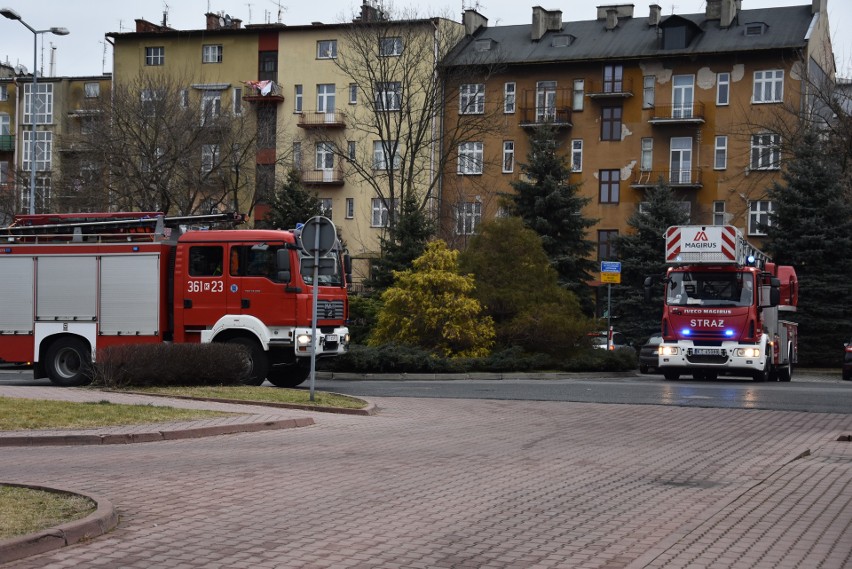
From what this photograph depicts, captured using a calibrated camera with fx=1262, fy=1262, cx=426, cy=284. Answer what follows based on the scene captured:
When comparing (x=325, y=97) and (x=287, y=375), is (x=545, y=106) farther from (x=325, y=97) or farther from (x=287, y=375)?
(x=287, y=375)

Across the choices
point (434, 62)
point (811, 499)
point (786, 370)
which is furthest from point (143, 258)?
point (434, 62)

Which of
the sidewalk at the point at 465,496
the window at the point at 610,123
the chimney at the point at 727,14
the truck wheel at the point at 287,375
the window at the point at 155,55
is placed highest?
the chimney at the point at 727,14

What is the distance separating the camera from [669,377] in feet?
109

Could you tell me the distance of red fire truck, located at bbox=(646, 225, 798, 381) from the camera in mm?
30562

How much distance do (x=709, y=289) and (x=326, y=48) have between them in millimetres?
43195

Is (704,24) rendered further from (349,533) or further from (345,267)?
(349,533)

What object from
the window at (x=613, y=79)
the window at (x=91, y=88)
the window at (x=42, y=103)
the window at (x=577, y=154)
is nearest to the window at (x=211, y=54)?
the window at (x=91, y=88)

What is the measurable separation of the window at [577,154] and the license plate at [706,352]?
36101 mm

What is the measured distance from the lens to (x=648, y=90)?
212 ft

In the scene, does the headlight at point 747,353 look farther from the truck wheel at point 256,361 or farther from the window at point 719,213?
the window at point 719,213

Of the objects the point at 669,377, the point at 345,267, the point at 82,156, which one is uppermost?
the point at 82,156

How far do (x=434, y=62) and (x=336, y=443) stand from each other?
4572 centimetres

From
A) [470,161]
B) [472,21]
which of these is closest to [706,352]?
[470,161]

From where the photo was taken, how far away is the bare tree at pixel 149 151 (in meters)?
50.1
